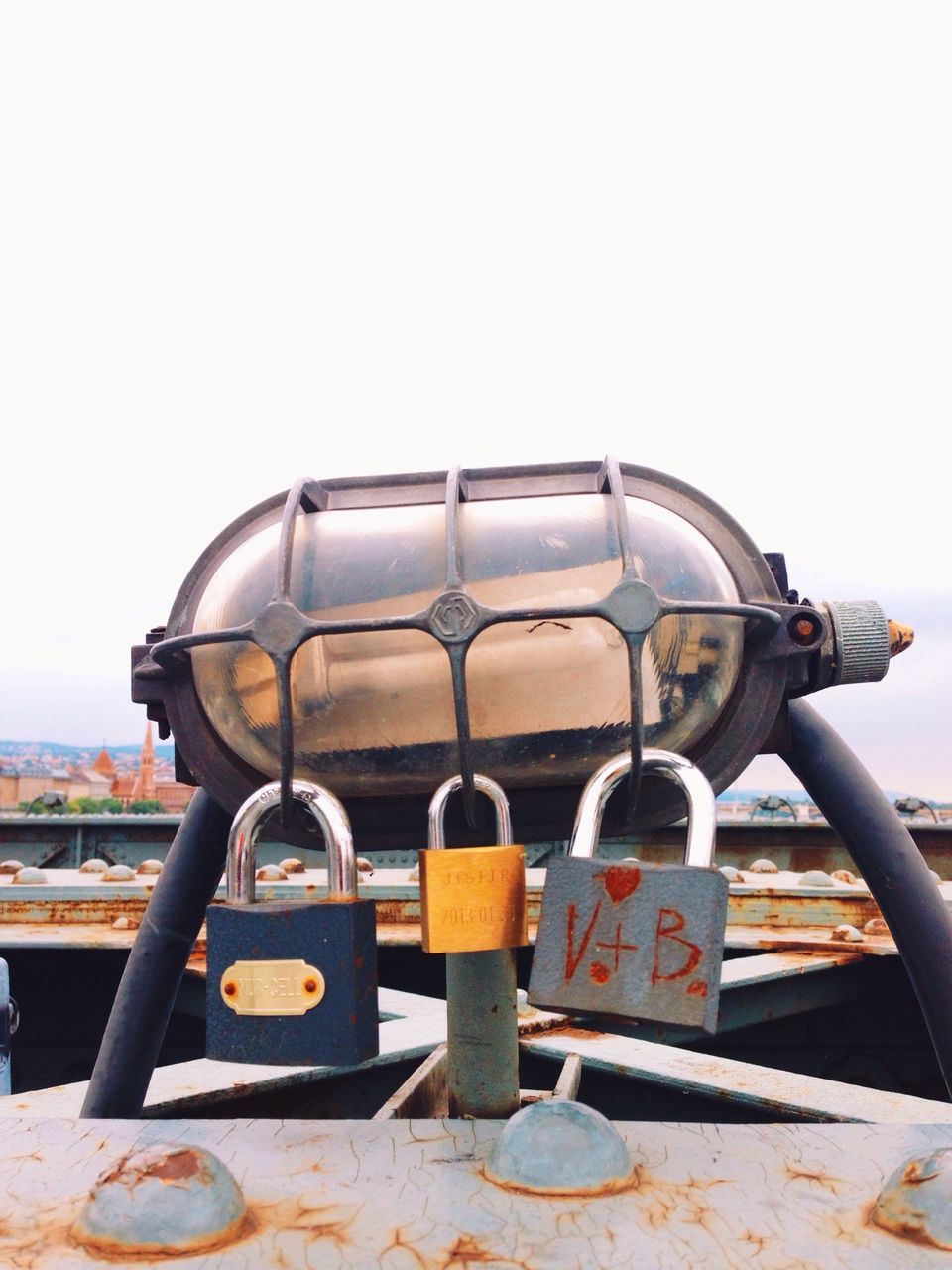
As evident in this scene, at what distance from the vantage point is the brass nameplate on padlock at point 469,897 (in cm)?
97

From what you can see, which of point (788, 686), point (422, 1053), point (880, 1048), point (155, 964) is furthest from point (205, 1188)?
point (880, 1048)

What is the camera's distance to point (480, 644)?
40.0 inches

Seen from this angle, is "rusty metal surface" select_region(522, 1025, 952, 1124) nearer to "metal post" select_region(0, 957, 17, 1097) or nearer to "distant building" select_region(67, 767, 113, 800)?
"metal post" select_region(0, 957, 17, 1097)

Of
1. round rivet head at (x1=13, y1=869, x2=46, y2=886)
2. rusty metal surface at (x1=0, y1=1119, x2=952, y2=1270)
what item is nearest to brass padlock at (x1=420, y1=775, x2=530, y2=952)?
rusty metal surface at (x1=0, y1=1119, x2=952, y2=1270)

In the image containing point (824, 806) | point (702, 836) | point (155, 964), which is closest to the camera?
point (702, 836)

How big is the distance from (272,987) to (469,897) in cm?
19

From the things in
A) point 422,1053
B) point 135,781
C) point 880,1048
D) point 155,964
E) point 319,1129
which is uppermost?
point 155,964

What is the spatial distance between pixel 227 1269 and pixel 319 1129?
1.08ft

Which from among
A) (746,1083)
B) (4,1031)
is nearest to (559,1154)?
(746,1083)

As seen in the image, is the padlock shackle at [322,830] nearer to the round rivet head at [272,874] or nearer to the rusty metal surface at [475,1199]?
the rusty metal surface at [475,1199]

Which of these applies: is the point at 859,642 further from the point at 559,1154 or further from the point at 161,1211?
the point at 161,1211

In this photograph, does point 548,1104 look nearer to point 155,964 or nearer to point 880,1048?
point 155,964

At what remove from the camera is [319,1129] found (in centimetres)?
113

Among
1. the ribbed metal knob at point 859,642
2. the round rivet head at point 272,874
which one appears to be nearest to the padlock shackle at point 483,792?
the ribbed metal knob at point 859,642
